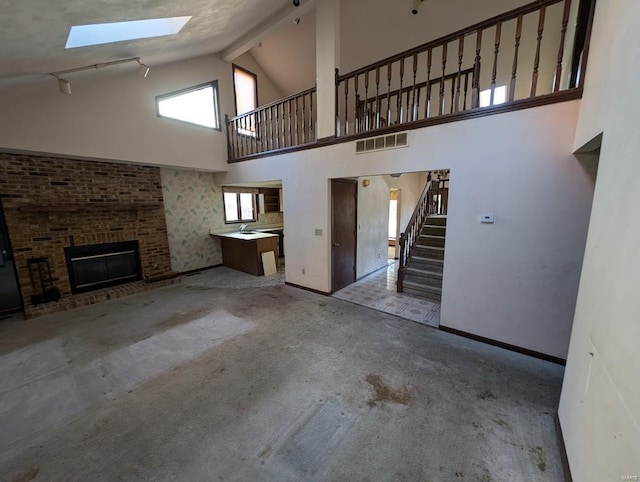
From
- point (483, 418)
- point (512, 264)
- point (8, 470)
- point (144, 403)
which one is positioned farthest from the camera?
point (512, 264)

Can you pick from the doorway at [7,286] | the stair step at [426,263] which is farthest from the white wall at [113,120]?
the stair step at [426,263]

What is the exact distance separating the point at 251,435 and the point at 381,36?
6.93 metres

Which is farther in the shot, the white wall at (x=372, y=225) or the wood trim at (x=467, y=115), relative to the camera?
the white wall at (x=372, y=225)

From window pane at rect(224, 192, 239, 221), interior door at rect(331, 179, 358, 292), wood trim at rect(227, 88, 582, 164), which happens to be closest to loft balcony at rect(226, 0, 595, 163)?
wood trim at rect(227, 88, 582, 164)

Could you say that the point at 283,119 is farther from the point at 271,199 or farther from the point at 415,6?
the point at 271,199

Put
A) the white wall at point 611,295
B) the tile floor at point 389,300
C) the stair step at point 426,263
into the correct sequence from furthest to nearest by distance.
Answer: the stair step at point 426,263 → the tile floor at point 389,300 → the white wall at point 611,295

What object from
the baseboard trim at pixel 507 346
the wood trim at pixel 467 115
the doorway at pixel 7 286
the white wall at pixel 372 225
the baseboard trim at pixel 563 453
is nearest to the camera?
the baseboard trim at pixel 563 453

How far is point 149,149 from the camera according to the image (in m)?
4.70

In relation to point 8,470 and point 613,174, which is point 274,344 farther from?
point 613,174

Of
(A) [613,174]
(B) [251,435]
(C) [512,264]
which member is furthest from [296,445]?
(C) [512,264]

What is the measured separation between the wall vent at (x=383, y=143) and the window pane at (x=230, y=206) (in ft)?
14.2

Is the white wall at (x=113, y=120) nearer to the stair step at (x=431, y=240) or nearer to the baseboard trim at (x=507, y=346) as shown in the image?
the stair step at (x=431, y=240)

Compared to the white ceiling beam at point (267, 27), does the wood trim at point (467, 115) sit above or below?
below

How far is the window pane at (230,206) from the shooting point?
273 inches
